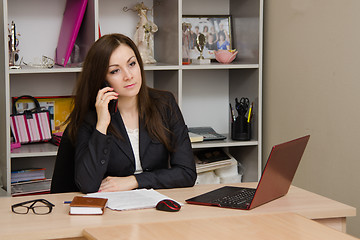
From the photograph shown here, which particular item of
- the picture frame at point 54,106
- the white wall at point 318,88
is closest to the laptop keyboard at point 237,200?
the white wall at point 318,88

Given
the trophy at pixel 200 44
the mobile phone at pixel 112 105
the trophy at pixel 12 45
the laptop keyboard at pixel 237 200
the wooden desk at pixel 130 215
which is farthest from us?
the trophy at pixel 200 44

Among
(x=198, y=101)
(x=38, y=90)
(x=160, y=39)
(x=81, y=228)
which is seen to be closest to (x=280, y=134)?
(x=198, y=101)

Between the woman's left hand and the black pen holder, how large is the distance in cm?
146

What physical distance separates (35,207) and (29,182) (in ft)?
4.82

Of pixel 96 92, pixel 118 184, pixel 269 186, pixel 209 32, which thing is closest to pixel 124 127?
pixel 96 92

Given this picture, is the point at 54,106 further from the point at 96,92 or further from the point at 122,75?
the point at 122,75

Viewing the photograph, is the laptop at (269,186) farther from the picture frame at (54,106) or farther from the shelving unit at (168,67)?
the picture frame at (54,106)

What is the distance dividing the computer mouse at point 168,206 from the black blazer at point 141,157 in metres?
0.40

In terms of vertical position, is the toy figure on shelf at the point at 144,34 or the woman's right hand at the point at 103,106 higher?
the toy figure on shelf at the point at 144,34

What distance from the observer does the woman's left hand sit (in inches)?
83.9

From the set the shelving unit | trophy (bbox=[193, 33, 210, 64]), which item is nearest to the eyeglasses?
the shelving unit

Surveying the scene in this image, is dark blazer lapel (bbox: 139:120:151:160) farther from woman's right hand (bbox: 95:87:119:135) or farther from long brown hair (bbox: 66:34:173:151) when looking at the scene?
woman's right hand (bbox: 95:87:119:135)

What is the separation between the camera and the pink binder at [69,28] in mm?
3191

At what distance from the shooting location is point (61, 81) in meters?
3.51
